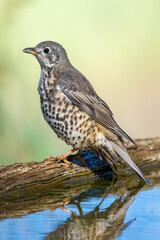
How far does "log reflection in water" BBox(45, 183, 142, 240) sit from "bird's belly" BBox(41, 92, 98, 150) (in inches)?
36.6

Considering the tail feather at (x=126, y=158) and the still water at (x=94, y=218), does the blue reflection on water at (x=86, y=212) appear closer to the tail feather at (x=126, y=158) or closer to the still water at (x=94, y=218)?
the still water at (x=94, y=218)

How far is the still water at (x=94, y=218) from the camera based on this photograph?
3.76 m

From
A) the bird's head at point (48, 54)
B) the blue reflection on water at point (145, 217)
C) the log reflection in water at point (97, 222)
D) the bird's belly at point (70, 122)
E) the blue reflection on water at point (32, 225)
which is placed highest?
the bird's head at point (48, 54)

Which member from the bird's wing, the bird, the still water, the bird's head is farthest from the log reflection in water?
the bird's head

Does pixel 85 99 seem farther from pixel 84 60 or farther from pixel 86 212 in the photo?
pixel 84 60

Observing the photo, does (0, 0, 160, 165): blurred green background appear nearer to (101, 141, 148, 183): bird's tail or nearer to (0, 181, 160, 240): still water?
(101, 141, 148, 183): bird's tail

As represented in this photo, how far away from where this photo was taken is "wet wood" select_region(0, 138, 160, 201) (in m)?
4.89

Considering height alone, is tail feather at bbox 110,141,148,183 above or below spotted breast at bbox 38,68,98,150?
below

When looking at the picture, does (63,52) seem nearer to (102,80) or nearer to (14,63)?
(14,63)

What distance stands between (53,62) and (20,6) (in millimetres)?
1625

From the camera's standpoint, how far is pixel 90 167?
569 cm

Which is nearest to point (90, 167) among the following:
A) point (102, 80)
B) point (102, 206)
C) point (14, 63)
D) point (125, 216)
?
point (102, 206)

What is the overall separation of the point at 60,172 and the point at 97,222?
134cm

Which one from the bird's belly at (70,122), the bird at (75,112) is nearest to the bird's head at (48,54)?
the bird at (75,112)
